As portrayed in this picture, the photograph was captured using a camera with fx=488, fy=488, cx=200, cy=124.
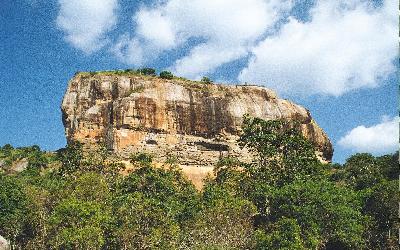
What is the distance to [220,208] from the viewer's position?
1547 inches

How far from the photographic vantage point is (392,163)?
56.6m

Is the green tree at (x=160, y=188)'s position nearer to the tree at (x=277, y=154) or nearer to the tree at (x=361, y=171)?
the tree at (x=277, y=154)

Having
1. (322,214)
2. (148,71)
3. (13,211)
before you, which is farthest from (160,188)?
(148,71)

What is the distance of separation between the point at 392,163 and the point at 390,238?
1707 cm

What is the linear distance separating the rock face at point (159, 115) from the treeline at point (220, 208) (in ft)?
40.8

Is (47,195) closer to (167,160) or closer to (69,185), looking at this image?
(69,185)

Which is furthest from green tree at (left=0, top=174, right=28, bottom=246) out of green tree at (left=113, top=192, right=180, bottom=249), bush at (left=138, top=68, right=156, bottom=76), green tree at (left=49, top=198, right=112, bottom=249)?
bush at (left=138, top=68, right=156, bottom=76)

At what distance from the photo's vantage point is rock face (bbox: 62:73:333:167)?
73.0 m

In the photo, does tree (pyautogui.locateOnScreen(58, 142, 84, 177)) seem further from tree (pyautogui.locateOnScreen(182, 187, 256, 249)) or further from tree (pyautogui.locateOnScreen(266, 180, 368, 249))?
tree (pyautogui.locateOnScreen(266, 180, 368, 249))

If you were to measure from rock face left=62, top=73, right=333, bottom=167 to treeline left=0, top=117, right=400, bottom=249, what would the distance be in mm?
12441

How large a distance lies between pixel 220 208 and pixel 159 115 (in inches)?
1456

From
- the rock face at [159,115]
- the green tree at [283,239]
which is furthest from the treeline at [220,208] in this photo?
the rock face at [159,115]

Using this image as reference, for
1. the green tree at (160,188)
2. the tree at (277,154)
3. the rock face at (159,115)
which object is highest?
the rock face at (159,115)

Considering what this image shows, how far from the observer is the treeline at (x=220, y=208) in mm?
37594
